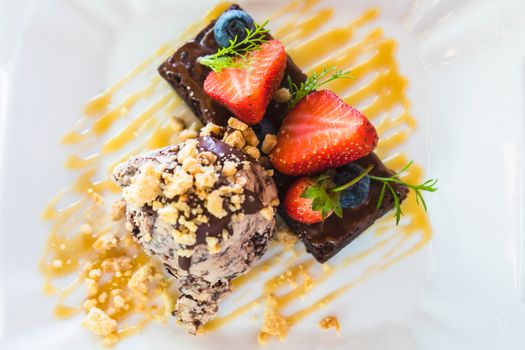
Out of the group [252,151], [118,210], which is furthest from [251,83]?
[118,210]

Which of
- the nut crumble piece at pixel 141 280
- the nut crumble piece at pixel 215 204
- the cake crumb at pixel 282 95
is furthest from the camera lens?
the nut crumble piece at pixel 141 280

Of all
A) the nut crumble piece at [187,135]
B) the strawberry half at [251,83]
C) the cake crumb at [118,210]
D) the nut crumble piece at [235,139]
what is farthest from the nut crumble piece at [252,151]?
the cake crumb at [118,210]

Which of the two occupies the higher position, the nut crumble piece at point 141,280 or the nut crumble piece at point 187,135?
the nut crumble piece at point 187,135

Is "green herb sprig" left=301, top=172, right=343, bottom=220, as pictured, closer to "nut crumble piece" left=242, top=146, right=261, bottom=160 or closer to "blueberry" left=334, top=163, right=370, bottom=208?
"blueberry" left=334, top=163, right=370, bottom=208

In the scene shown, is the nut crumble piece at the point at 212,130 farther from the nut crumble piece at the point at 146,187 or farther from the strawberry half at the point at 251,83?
the nut crumble piece at the point at 146,187

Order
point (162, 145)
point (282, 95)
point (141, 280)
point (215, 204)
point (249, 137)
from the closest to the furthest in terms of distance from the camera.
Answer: point (215, 204), point (249, 137), point (282, 95), point (141, 280), point (162, 145)

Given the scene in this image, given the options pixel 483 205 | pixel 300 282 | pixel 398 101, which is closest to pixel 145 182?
pixel 300 282

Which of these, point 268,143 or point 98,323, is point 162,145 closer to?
point 268,143
